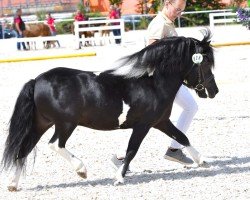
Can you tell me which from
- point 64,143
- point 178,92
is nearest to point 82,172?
point 64,143

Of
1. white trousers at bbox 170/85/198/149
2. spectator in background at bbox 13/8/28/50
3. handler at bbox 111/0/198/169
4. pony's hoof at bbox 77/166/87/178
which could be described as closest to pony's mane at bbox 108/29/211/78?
handler at bbox 111/0/198/169

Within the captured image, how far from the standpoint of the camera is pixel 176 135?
7023mm

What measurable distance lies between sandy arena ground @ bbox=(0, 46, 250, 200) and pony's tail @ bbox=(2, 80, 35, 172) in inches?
12.0

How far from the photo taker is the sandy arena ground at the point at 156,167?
6.18 metres

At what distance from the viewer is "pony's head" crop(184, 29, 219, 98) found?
670 cm

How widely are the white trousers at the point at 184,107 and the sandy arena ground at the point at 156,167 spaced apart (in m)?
0.44

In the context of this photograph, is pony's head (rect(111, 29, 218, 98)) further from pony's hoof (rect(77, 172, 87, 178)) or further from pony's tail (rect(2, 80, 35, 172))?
pony's hoof (rect(77, 172, 87, 178))

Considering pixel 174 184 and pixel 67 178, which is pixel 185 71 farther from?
pixel 67 178

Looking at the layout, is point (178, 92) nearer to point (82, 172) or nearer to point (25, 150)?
point (82, 172)

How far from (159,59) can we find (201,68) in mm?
463

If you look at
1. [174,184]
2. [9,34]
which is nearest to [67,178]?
[174,184]

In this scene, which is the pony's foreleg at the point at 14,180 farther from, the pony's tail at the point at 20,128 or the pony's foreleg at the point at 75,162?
the pony's foreleg at the point at 75,162

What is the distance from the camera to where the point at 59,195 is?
6203 millimetres

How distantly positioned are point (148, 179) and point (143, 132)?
0.50 m
